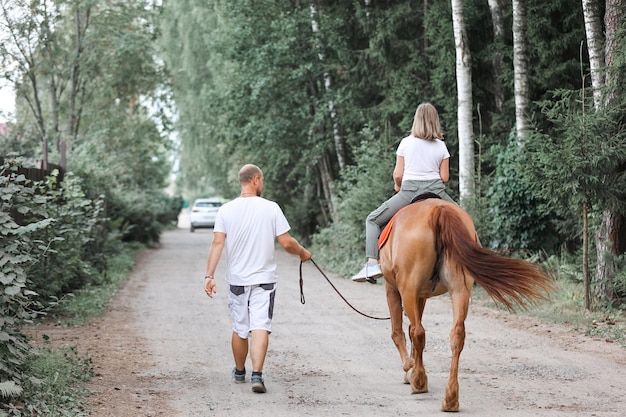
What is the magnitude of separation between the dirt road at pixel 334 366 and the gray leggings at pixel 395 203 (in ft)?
4.22

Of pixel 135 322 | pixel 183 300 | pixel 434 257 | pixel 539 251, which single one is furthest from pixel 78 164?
pixel 434 257

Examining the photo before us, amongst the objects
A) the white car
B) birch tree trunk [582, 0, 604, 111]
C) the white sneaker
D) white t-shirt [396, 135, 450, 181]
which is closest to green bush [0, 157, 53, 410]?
the white sneaker

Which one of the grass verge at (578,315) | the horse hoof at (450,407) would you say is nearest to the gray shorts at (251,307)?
the horse hoof at (450,407)

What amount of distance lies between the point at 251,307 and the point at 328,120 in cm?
2052

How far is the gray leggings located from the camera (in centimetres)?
877

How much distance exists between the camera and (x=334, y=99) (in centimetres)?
2727

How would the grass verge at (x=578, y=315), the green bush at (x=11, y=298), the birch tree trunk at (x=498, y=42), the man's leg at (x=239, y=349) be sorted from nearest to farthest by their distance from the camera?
the green bush at (x=11, y=298) → the man's leg at (x=239, y=349) → the grass verge at (x=578, y=315) → the birch tree trunk at (x=498, y=42)

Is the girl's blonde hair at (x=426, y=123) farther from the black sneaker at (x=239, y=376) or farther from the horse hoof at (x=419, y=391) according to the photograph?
the black sneaker at (x=239, y=376)

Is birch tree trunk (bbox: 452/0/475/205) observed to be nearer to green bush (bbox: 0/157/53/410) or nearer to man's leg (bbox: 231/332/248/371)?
man's leg (bbox: 231/332/248/371)

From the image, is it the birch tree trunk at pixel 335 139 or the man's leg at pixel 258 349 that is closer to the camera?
the man's leg at pixel 258 349

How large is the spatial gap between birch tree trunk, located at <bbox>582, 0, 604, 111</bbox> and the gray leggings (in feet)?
16.7

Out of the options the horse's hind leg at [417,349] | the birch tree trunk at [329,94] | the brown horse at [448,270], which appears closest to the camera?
the brown horse at [448,270]

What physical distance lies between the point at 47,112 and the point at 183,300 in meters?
21.5

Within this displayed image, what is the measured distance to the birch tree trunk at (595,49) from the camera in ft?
43.1
